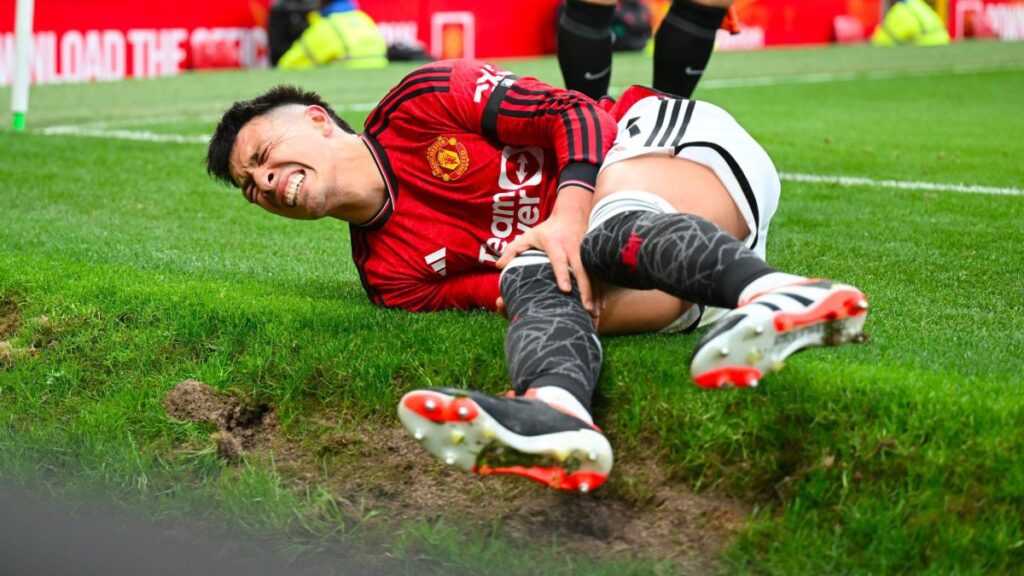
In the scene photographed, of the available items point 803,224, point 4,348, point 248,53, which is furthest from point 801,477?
point 248,53

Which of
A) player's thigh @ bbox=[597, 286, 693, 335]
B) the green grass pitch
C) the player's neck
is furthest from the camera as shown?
the player's neck

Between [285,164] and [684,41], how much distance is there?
1717 millimetres

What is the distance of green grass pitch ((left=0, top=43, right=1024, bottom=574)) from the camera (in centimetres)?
217

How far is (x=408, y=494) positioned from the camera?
2520mm

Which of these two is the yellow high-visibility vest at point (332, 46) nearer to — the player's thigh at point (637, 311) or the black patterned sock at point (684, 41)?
the black patterned sock at point (684, 41)

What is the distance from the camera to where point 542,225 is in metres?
2.55

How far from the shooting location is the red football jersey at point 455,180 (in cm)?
286

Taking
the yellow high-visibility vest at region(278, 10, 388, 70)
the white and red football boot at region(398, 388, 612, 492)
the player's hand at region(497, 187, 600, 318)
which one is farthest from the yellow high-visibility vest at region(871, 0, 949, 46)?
the white and red football boot at region(398, 388, 612, 492)

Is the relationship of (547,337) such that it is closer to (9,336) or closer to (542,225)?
(542,225)

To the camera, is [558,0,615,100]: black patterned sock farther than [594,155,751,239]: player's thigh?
Yes

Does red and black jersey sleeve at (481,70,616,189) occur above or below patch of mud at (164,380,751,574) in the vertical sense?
above

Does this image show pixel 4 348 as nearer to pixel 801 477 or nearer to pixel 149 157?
pixel 801 477

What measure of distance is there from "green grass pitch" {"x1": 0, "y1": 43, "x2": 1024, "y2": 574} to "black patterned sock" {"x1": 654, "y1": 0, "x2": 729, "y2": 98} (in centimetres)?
56

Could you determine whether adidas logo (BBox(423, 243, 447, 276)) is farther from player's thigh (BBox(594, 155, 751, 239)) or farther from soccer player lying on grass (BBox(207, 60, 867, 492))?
player's thigh (BBox(594, 155, 751, 239))
